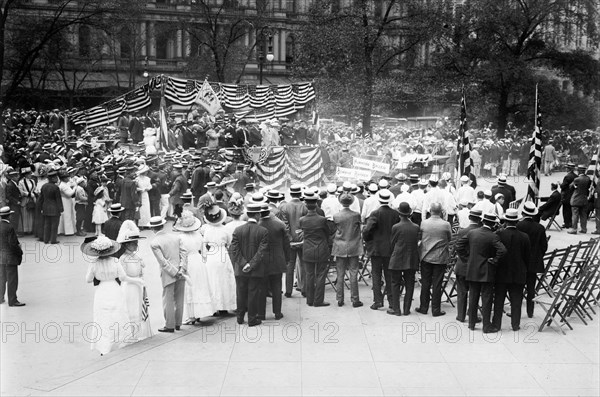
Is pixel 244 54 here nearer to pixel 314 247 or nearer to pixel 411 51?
pixel 411 51

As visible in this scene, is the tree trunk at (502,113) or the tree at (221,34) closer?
the tree trunk at (502,113)

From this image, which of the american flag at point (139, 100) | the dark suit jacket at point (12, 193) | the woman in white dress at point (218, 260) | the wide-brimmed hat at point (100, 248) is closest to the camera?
the wide-brimmed hat at point (100, 248)

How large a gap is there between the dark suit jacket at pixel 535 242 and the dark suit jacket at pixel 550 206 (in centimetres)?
815

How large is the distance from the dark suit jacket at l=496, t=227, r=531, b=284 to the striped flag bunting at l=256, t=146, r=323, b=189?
597 inches

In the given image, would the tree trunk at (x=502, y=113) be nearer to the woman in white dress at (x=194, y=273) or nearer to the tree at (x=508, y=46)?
the tree at (x=508, y=46)

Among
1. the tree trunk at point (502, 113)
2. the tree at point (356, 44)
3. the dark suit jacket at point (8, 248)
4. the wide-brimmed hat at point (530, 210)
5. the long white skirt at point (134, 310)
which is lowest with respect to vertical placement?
the long white skirt at point (134, 310)

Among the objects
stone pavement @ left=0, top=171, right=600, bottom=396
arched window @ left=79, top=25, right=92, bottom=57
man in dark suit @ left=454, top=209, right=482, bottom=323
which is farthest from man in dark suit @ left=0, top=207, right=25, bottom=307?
arched window @ left=79, top=25, right=92, bottom=57

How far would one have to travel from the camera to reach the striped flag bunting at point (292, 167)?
2555 centimetres

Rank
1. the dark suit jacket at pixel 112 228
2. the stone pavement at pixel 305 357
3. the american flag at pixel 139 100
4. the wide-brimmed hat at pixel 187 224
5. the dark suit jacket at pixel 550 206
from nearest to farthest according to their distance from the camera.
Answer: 1. the stone pavement at pixel 305 357
2. the wide-brimmed hat at pixel 187 224
3. the dark suit jacket at pixel 112 228
4. the dark suit jacket at pixel 550 206
5. the american flag at pixel 139 100

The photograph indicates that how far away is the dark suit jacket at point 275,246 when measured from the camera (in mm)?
11070

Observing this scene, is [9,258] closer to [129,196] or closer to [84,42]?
[129,196]

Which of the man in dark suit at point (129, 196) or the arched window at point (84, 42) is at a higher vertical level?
the arched window at point (84, 42)

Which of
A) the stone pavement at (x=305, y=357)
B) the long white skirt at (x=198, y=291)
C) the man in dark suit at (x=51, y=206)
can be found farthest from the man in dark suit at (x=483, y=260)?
the man in dark suit at (x=51, y=206)

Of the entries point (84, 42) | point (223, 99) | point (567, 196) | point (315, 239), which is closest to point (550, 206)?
point (567, 196)
